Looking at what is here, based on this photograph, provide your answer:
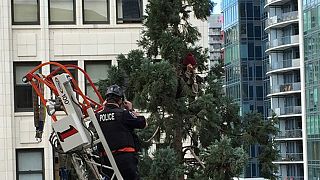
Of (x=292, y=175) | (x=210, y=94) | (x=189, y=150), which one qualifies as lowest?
(x=292, y=175)

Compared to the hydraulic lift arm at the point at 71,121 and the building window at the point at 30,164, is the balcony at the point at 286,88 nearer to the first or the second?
the building window at the point at 30,164

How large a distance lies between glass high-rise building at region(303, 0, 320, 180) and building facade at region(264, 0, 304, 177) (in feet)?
15.0

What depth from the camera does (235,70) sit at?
3738 inches

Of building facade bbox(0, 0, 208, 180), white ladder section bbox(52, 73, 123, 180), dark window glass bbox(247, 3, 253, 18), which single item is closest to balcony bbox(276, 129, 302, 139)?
dark window glass bbox(247, 3, 253, 18)

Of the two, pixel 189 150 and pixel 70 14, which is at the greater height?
pixel 70 14

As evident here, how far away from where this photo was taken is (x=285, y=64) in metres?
82.5

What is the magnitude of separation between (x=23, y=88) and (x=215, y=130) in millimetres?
13676

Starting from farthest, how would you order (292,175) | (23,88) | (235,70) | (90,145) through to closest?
1. (235,70)
2. (292,175)
3. (23,88)
4. (90,145)

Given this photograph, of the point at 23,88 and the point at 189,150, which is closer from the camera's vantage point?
the point at 189,150

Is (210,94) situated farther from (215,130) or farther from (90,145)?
(90,145)

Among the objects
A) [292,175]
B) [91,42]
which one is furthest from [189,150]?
[292,175]

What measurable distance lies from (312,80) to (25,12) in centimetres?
4961

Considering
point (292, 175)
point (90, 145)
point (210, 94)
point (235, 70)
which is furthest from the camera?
point (235, 70)

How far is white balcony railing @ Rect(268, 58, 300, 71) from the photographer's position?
260 ft
